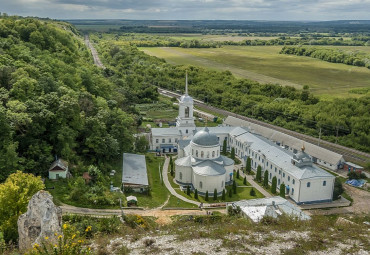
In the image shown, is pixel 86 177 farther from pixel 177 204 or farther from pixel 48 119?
pixel 177 204

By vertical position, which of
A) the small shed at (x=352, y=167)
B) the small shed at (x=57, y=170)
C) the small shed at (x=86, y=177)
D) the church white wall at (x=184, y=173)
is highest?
the small shed at (x=57, y=170)

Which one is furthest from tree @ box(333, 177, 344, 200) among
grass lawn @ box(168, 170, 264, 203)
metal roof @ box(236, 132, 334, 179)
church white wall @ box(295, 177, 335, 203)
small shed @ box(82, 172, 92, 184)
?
small shed @ box(82, 172, 92, 184)

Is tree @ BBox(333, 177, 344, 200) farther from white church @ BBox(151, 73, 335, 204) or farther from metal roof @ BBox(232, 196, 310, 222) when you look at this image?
metal roof @ BBox(232, 196, 310, 222)

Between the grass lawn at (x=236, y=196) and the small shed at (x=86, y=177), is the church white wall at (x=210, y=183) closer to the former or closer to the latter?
A: the grass lawn at (x=236, y=196)

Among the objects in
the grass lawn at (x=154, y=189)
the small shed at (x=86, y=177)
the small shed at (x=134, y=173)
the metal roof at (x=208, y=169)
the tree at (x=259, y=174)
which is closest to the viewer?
the small shed at (x=86, y=177)

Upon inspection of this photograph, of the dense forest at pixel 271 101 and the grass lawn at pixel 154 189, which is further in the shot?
the dense forest at pixel 271 101

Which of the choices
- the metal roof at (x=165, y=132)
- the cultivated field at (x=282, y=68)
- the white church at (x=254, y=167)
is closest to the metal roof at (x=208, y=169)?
the white church at (x=254, y=167)
